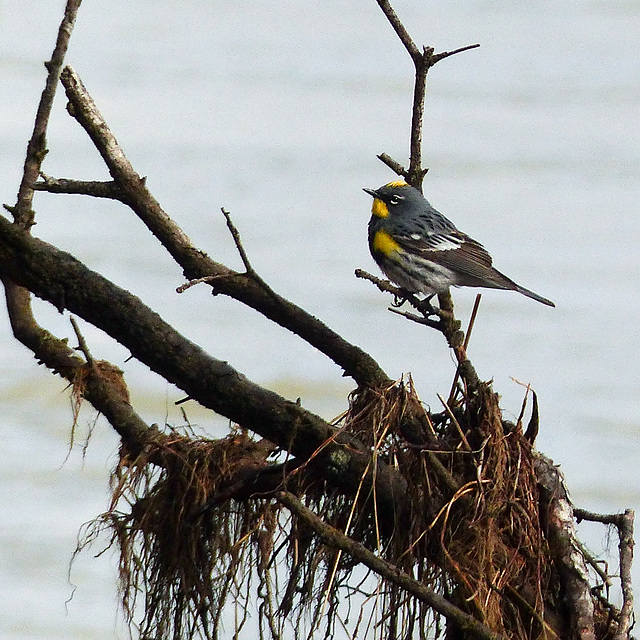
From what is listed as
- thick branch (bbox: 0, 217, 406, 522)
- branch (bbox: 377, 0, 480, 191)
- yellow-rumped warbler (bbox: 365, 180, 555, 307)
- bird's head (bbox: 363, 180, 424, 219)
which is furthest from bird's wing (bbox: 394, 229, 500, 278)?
thick branch (bbox: 0, 217, 406, 522)

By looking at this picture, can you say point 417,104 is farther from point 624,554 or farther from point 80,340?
point 624,554

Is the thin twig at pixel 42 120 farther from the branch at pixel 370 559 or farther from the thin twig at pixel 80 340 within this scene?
the branch at pixel 370 559

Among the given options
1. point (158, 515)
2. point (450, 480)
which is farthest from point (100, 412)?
point (450, 480)

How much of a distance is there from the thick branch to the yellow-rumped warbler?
1.83m

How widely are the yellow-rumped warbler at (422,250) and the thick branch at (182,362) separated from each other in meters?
1.83

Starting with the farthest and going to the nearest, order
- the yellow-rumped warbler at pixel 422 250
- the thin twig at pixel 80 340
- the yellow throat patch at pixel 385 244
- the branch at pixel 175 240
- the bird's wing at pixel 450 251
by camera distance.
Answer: the yellow throat patch at pixel 385 244 → the bird's wing at pixel 450 251 → the yellow-rumped warbler at pixel 422 250 → the branch at pixel 175 240 → the thin twig at pixel 80 340

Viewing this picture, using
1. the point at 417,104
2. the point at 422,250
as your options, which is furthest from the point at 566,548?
the point at 422,250

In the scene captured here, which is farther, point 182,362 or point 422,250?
point 422,250

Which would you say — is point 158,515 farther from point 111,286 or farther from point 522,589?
point 522,589

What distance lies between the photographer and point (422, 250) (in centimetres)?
459

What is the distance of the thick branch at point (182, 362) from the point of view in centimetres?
255

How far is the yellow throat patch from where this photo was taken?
15.4ft

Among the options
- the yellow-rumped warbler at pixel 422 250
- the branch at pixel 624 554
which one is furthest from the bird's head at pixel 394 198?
the branch at pixel 624 554

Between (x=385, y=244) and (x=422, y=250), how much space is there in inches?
7.8
